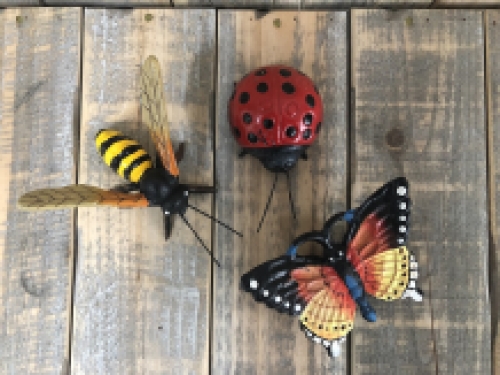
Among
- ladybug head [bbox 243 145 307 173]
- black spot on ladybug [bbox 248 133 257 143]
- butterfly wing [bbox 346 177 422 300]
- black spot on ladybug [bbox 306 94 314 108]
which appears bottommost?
butterfly wing [bbox 346 177 422 300]

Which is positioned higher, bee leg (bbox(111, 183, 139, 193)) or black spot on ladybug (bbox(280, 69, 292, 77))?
black spot on ladybug (bbox(280, 69, 292, 77))

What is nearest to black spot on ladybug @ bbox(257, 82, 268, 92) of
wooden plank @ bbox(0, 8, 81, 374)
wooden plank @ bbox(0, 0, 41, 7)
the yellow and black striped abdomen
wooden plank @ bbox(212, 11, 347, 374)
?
wooden plank @ bbox(212, 11, 347, 374)

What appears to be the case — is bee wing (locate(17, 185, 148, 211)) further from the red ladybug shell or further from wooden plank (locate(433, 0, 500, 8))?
wooden plank (locate(433, 0, 500, 8))

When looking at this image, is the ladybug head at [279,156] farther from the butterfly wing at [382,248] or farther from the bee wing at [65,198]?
the bee wing at [65,198]

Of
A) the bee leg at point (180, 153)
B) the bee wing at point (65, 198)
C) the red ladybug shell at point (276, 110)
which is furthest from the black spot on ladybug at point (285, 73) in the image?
the bee wing at point (65, 198)

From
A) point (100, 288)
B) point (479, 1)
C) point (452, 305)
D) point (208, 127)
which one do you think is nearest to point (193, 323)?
point (100, 288)

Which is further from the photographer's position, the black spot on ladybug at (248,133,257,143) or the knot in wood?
the knot in wood

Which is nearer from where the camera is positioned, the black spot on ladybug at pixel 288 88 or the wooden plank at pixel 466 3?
the black spot on ladybug at pixel 288 88

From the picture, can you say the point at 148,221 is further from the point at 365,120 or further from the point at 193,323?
the point at 365,120
